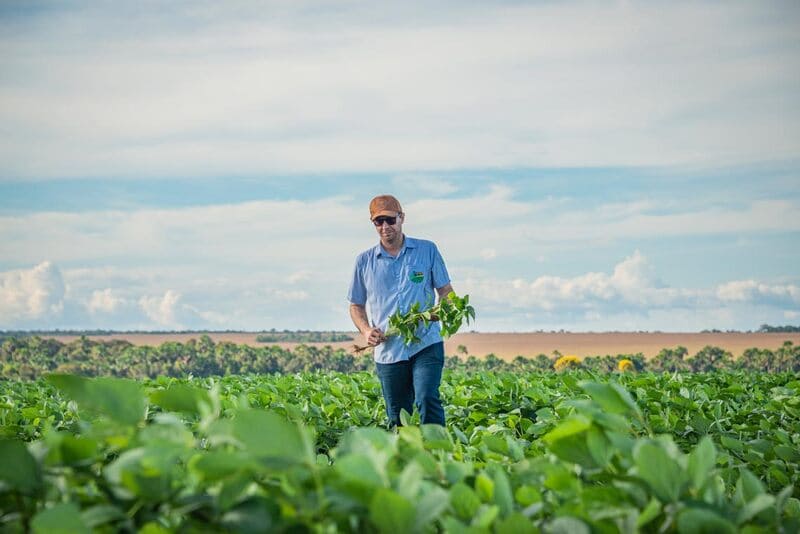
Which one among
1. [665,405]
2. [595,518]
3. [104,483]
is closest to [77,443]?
[104,483]

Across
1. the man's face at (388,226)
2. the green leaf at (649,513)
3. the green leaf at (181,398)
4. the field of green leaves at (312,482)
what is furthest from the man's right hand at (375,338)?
the green leaf at (649,513)

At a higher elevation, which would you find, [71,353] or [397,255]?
[397,255]

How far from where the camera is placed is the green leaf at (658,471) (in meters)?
1.61

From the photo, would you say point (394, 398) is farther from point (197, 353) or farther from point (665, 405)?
point (197, 353)

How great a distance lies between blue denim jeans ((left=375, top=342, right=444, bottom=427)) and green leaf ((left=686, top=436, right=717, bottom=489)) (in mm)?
4530

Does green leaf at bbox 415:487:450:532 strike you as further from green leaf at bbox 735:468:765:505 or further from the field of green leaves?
green leaf at bbox 735:468:765:505

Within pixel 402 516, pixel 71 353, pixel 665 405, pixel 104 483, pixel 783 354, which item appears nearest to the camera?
pixel 402 516

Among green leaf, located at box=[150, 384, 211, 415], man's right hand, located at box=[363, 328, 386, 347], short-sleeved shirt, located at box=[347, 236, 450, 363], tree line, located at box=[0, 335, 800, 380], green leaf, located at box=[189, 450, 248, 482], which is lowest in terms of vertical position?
tree line, located at box=[0, 335, 800, 380]

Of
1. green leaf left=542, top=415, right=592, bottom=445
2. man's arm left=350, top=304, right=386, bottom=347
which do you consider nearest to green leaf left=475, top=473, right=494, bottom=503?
green leaf left=542, top=415, right=592, bottom=445

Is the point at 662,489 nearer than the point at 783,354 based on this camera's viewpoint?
Yes

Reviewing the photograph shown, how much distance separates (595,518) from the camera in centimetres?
160

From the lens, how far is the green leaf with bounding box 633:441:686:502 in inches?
63.4

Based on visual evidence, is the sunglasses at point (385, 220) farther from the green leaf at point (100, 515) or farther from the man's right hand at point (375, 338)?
the green leaf at point (100, 515)

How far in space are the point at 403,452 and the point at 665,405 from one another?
4916mm
